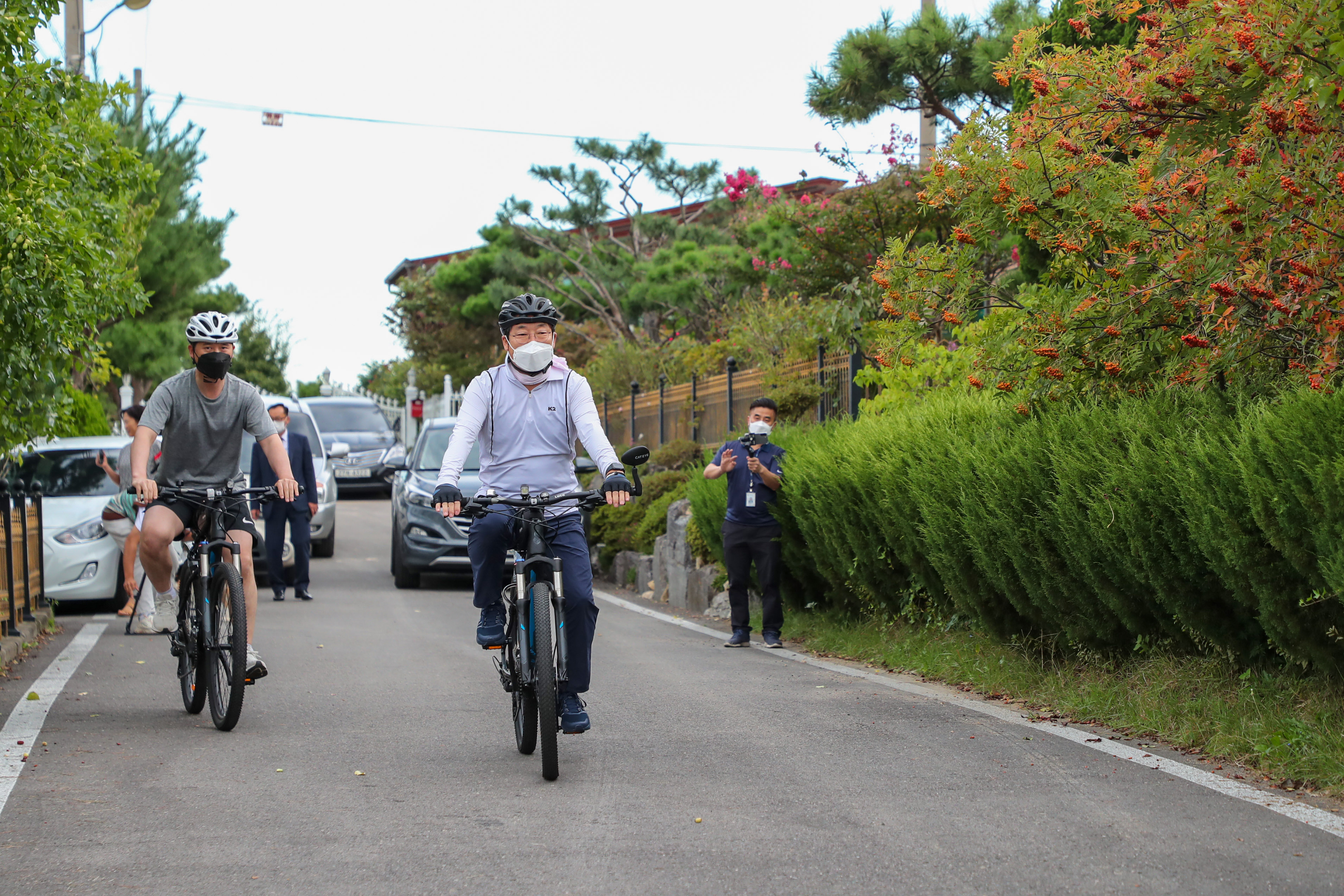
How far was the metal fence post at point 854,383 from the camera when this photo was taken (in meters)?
13.9

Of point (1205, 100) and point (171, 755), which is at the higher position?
point (1205, 100)

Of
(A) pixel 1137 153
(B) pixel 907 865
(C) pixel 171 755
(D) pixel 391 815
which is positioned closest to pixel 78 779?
(C) pixel 171 755

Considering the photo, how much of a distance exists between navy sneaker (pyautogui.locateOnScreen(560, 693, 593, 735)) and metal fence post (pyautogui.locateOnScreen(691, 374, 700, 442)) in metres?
12.8

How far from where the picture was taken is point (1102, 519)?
22.7 feet

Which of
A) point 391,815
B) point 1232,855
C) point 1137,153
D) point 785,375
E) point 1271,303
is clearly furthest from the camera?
point 785,375

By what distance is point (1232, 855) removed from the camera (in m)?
4.59

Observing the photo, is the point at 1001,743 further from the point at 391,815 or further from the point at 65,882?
the point at 65,882

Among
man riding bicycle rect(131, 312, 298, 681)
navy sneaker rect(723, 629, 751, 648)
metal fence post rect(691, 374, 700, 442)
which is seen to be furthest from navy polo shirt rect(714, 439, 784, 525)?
metal fence post rect(691, 374, 700, 442)

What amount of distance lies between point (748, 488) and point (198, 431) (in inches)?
178

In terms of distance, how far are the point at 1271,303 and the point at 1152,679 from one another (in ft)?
6.03

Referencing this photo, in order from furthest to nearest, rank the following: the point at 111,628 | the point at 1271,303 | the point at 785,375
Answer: the point at 785,375, the point at 111,628, the point at 1271,303

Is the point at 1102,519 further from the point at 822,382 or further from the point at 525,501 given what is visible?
the point at 822,382

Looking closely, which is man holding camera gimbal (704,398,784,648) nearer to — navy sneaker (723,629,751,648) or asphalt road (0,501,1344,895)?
navy sneaker (723,629,751,648)

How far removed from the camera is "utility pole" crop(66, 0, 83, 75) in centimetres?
1623
